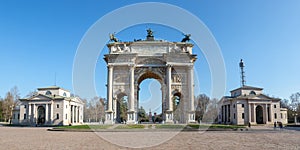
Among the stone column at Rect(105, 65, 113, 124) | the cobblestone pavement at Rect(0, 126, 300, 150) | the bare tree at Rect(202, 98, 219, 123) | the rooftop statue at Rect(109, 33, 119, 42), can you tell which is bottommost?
the bare tree at Rect(202, 98, 219, 123)

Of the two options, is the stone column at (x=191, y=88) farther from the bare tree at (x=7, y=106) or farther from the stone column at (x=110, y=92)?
the bare tree at (x=7, y=106)

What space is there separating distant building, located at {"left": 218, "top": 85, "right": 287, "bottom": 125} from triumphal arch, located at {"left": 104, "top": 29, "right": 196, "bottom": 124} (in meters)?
17.6

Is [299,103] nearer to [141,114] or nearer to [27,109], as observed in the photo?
[141,114]

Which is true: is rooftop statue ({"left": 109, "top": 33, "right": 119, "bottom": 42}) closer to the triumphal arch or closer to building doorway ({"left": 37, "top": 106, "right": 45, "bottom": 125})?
the triumphal arch

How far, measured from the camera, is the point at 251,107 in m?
63.9

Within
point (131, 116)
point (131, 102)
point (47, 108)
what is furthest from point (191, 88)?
point (47, 108)

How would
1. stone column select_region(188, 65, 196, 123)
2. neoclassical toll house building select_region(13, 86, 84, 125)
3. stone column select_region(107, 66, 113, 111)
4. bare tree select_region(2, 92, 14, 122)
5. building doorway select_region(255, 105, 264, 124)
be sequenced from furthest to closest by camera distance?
bare tree select_region(2, 92, 14, 122) → building doorway select_region(255, 105, 264, 124) → neoclassical toll house building select_region(13, 86, 84, 125) → stone column select_region(107, 66, 113, 111) → stone column select_region(188, 65, 196, 123)

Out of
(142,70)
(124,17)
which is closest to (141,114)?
(142,70)

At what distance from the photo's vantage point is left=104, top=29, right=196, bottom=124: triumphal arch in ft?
173

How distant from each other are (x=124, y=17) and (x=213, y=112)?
67.8 m

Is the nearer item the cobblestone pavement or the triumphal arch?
the cobblestone pavement

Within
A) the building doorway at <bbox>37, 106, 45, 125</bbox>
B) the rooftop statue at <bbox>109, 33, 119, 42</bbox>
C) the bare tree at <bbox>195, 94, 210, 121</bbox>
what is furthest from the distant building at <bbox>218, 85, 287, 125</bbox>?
the building doorway at <bbox>37, 106, 45, 125</bbox>

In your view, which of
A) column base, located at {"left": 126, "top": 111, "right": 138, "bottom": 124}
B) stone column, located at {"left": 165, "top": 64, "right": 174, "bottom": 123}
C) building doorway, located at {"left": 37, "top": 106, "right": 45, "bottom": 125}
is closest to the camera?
column base, located at {"left": 126, "top": 111, "right": 138, "bottom": 124}

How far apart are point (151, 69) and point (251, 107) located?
2724 centimetres
